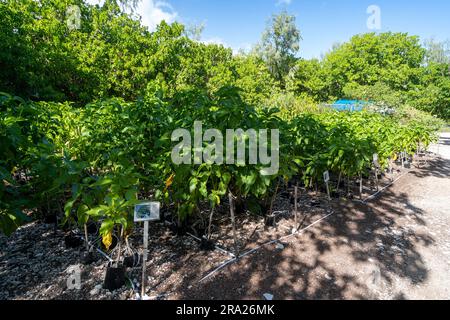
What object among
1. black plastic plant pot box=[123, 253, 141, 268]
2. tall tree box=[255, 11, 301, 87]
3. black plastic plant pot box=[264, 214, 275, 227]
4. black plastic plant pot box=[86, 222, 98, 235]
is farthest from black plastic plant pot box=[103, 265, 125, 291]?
tall tree box=[255, 11, 301, 87]

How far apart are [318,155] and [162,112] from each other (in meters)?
2.35

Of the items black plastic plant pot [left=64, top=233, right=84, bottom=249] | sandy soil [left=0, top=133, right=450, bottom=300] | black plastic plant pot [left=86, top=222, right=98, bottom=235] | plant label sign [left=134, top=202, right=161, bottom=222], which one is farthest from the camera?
black plastic plant pot [left=86, top=222, right=98, bottom=235]

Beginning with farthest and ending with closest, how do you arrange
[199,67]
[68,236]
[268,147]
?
[199,67] → [68,236] → [268,147]

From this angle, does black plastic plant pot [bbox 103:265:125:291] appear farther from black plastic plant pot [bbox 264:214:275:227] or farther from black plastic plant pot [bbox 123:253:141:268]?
black plastic plant pot [bbox 264:214:275:227]

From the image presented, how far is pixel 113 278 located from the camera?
7.16 ft

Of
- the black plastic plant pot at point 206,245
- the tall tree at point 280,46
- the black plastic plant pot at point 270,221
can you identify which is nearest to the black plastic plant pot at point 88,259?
the black plastic plant pot at point 206,245

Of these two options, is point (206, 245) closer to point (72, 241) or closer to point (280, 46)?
point (72, 241)

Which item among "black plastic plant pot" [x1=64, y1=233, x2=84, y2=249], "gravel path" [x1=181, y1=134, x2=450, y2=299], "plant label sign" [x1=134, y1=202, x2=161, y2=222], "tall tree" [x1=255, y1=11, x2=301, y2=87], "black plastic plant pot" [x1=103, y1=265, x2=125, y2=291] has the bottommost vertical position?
"gravel path" [x1=181, y1=134, x2=450, y2=299]

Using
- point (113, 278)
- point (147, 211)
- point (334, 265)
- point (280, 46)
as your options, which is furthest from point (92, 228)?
point (280, 46)

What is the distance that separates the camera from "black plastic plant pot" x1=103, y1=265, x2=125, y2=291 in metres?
2.18

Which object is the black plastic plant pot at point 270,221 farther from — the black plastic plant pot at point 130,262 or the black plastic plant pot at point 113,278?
the black plastic plant pot at point 113,278

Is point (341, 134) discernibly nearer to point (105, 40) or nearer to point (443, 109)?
point (105, 40)
